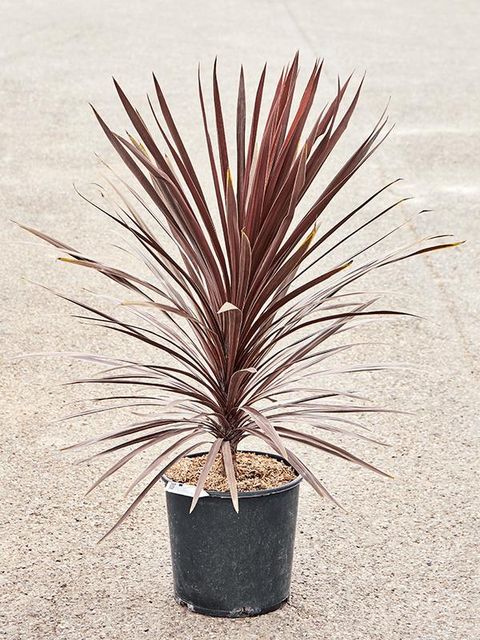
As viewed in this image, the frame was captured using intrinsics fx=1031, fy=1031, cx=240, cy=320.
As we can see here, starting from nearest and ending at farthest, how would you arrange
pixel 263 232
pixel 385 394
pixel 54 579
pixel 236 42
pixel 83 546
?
pixel 263 232 < pixel 54 579 < pixel 83 546 < pixel 385 394 < pixel 236 42

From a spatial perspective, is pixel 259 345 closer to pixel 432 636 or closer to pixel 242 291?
pixel 242 291

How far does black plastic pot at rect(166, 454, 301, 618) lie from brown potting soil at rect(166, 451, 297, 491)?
7 centimetres

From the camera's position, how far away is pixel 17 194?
8305mm

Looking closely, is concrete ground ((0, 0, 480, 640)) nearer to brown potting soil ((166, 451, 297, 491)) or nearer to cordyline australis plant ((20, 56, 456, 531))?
brown potting soil ((166, 451, 297, 491))

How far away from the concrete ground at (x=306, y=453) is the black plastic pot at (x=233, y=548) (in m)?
0.09

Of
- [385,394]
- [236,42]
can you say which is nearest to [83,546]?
[385,394]

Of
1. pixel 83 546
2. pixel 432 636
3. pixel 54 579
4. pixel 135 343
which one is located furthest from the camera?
pixel 135 343

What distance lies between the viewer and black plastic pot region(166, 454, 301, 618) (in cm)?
305

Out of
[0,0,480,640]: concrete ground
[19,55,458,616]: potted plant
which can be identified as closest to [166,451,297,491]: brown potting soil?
[19,55,458,616]: potted plant

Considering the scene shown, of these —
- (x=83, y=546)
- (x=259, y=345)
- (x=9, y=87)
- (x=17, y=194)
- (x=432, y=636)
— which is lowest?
(x=432, y=636)

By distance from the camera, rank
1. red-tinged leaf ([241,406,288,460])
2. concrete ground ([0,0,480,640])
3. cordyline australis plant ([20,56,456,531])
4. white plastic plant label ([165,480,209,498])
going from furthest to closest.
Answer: concrete ground ([0,0,480,640])
white plastic plant label ([165,480,209,498])
cordyline australis plant ([20,56,456,531])
red-tinged leaf ([241,406,288,460])

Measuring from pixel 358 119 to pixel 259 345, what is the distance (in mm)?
7860

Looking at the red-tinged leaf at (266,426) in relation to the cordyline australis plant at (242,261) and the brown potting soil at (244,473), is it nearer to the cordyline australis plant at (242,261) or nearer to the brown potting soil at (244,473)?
the cordyline australis plant at (242,261)

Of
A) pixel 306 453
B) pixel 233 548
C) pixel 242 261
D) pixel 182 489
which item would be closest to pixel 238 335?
pixel 242 261
